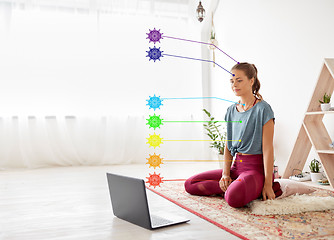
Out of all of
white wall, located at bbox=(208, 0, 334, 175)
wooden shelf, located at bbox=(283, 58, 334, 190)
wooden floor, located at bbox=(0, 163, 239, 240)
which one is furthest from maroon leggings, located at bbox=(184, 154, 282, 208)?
white wall, located at bbox=(208, 0, 334, 175)

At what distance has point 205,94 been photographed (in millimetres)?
4871

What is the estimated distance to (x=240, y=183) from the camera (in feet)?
6.61

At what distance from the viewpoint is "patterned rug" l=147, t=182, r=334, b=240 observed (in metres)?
1.56

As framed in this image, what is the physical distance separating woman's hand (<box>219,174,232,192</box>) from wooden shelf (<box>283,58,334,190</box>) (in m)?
0.81

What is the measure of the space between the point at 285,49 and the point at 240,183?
183 cm

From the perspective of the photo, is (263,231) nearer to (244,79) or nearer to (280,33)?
(244,79)

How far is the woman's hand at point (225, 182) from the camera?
2226 millimetres

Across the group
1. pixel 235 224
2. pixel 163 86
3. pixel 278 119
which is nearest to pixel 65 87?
pixel 163 86

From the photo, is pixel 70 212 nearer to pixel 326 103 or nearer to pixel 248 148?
pixel 248 148

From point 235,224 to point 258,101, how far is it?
0.79 meters

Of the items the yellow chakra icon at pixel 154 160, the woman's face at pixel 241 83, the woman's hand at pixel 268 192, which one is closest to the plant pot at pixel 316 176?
the woman's hand at pixel 268 192

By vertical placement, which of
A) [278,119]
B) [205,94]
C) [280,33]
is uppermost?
[280,33]

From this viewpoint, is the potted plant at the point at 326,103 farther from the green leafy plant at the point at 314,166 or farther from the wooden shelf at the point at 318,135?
the green leafy plant at the point at 314,166

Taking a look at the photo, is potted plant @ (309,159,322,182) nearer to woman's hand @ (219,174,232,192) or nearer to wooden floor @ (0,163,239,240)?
woman's hand @ (219,174,232,192)
